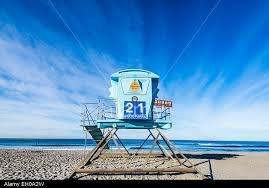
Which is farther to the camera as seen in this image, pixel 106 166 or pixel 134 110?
pixel 106 166

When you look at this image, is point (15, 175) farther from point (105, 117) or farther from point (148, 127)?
point (148, 127)

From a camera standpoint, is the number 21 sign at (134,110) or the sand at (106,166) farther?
the number 21 sign at (134,110)

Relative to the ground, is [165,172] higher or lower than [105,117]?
lower

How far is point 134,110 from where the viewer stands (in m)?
17.4

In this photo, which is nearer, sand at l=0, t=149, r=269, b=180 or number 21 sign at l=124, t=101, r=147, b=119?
sand at l=0, t=149, r=269, b=180

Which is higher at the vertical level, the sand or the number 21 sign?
the number 21 sign

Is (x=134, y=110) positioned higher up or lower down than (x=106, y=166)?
higher up

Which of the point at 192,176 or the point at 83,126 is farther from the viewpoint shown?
the point at 83,126

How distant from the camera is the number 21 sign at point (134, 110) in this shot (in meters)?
Answer: 17.3

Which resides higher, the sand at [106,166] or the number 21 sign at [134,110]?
the number 21 sign at [134,110]

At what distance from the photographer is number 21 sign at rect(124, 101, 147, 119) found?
56.6 feet

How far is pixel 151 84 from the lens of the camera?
1744 centimetres
